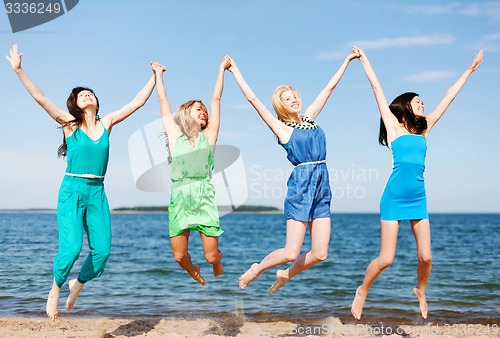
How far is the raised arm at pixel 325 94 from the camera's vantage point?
21.6ft

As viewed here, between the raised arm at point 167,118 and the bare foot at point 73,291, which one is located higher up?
the raised arm at point 167,118

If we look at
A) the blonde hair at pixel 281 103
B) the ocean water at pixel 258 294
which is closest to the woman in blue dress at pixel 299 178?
the blonde hair at pixel 281 103

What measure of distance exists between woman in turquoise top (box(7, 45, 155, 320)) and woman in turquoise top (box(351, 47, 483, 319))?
3.06 meters

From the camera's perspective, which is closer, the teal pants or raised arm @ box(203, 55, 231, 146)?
the teal pants

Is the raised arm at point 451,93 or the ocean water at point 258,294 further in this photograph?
the ocean water at point 258,294

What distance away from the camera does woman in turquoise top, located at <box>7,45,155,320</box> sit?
20.1ft

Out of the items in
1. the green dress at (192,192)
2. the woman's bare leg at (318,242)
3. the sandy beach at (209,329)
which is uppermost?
the green dress at (192,192)

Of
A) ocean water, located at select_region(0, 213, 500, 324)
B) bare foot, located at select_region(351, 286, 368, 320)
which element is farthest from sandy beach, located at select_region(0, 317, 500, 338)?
bare foot, located at select_region(351, 286, 368, 320)

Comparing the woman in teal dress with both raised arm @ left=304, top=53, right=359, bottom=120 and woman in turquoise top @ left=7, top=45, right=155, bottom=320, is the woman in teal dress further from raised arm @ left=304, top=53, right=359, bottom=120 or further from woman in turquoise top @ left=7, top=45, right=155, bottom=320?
raised arm @ left=304, top=53, right=359, bottom=120

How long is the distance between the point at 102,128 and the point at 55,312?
211 cm

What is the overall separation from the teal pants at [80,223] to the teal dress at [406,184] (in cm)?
311

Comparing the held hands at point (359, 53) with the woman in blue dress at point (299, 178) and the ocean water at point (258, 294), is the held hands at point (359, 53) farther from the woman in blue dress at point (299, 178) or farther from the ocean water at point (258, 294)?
the ocean water at point (258, 294)

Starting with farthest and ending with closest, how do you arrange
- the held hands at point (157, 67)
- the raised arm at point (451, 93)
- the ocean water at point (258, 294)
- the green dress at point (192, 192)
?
1. the ocean water at point (258, 294)
2. the held hands at point (157, 67)
3. the raised arm at point (451, 93)
4. the green dress at point (192, 192)

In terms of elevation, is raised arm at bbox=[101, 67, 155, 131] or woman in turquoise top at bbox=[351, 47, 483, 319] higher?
raised arm at bbox=[101, 67, 155, 131]
